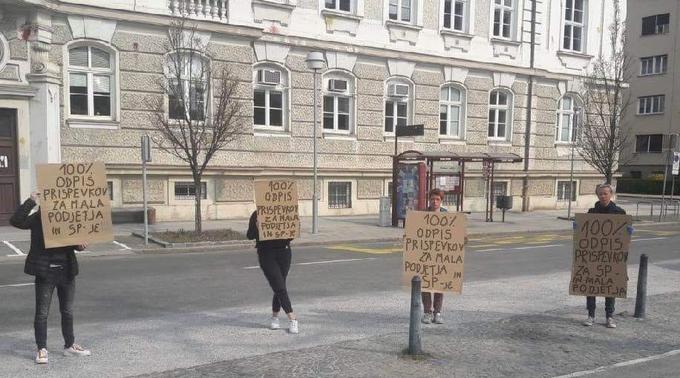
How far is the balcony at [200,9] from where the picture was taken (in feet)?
59.8

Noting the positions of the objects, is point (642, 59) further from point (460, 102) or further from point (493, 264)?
point (493, 264)

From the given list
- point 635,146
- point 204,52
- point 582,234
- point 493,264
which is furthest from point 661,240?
point 635,146

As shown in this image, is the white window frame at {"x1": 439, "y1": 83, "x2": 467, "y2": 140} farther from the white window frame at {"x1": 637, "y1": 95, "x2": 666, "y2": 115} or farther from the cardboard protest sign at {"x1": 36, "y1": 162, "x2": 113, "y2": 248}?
the white window frame at {"x1": 637, "y1": 95, "x2": 666, "y2": 115}

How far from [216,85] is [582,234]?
543 inches

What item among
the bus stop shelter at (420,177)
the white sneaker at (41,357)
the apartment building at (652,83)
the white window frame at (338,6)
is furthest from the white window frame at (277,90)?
the apartment building at (652,83)

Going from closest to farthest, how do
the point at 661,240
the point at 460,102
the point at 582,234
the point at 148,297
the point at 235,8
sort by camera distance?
the point at 582,234 < the point at 148,297 < the point at 661,240 < the point at 235,8 < the point at 460,102

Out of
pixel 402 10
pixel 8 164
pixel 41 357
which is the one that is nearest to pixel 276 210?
pixel 41 357

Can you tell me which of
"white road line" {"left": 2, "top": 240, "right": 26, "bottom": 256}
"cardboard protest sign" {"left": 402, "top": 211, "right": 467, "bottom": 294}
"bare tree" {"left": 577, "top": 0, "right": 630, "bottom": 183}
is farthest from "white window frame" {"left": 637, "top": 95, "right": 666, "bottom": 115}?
"white road line" {"left": 2, "top": 240, "right": 26, "bottom": 256}

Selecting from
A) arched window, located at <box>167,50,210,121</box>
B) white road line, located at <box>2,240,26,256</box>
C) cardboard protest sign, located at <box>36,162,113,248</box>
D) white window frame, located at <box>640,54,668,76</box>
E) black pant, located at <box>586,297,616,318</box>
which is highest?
white window frame, located at <box>640,54,668,76</box>

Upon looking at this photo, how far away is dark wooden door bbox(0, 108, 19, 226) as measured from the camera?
15.9m

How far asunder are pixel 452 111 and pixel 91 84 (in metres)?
14.6

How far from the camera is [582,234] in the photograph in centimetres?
726

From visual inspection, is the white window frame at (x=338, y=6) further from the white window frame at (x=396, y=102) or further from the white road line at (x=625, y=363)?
Result: the white road line at (x=625, y=363)

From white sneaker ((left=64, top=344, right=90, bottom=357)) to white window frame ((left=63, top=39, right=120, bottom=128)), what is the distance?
13.3 meters
